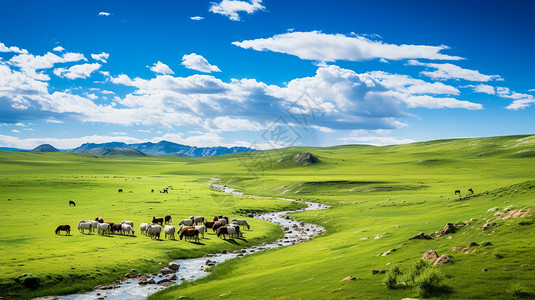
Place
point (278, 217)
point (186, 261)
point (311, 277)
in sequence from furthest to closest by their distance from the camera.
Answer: point (278, 217)
point (186, 261)
point (311, 277)

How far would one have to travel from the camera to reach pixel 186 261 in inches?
1419

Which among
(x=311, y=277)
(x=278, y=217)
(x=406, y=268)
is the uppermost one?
(x=406, y=268)

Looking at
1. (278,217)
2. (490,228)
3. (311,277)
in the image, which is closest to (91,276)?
(311,277)

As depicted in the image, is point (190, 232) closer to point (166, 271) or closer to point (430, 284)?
point (166, 271)

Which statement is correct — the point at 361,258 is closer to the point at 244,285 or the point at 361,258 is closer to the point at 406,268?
the point at 406,268

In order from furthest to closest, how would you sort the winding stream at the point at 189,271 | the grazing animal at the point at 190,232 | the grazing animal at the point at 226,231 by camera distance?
the grazing animal at the point at 226,231 → the grazing animal at the point at 190,232 → the winding stream at the point at 189,271

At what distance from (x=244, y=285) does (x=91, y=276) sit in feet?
48.5

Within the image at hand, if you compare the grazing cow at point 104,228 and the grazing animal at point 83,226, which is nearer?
the grazing cow at point 104,228

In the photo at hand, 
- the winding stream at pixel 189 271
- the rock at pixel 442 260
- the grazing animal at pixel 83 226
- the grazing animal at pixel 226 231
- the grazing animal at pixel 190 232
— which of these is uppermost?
the rock at pixel 442 260

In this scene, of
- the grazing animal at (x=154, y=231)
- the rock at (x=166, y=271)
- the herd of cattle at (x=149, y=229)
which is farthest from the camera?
the grazing animal at (x=154, y=231)

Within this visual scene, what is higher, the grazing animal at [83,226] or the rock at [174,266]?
the grazing animal at [83,226]

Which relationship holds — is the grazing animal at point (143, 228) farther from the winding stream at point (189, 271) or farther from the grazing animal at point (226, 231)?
the winding stream at point (189, 271)

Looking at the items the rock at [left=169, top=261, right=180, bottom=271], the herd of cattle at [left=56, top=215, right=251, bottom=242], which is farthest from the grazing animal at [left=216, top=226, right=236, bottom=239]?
the rock at [left=169, top=261, right=180, bottom=271]

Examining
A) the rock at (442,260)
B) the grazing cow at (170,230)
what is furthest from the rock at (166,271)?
the rock at (442,260)
